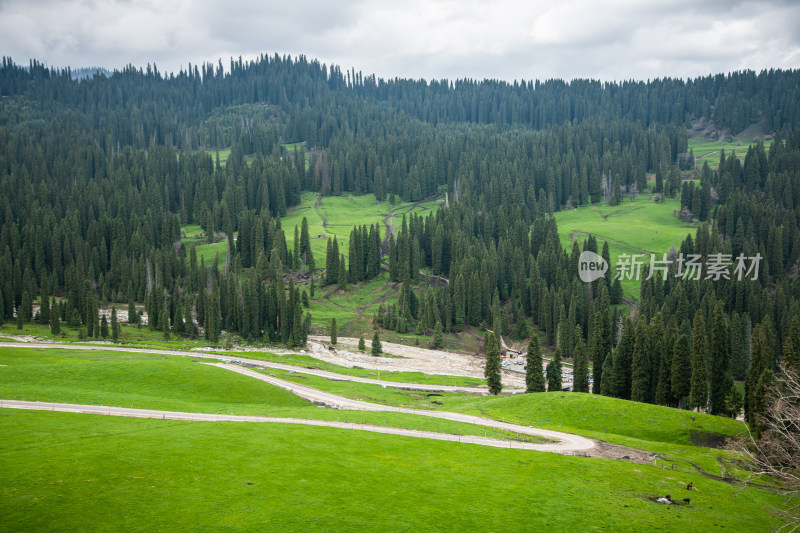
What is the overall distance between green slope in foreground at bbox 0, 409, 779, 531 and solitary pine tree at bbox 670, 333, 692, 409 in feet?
126

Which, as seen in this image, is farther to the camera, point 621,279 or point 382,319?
point 621,279

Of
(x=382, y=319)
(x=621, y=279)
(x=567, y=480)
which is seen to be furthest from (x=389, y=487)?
(x=621, y=279)

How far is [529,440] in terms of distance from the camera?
5934 centimetres

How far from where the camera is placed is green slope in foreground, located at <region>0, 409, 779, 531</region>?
3381 cm

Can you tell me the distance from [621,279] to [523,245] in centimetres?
3049

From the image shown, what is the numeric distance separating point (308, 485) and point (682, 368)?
2507 inches

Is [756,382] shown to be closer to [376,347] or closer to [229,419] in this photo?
[229,419]

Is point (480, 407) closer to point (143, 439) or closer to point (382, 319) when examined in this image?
point (143, 439)

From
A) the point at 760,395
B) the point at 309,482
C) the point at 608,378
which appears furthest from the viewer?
the point at 608,378

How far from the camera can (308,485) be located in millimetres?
39312

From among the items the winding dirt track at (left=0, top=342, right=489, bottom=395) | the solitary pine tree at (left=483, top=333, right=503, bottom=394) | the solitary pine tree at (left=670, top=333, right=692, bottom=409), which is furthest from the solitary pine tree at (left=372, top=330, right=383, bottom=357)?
the solitary pine tree at (left=670, top=333, right=692, bottom=409)

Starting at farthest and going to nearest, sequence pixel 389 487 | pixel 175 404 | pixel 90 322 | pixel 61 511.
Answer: pixel 90 322, pixel 175 404, pixel 389 487, pixel 61 511

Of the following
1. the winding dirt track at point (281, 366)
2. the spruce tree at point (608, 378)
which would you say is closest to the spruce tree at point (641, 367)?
the spruce tree at point (608, 378)

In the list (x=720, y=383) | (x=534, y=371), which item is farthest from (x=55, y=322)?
(x=720, y=383)
